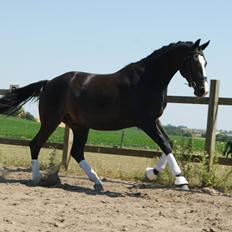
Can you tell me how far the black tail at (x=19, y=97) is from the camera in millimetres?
9320

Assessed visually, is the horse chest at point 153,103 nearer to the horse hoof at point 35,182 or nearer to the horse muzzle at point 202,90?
the horse muzzle at point 202,90

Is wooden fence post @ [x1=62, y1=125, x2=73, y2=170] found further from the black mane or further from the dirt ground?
the black mane

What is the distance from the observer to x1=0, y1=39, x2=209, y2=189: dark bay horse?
7.80m

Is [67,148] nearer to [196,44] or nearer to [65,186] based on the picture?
[65,186]

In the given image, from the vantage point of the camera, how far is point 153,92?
7918 mm

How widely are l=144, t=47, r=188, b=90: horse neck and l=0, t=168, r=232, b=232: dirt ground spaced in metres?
1.64

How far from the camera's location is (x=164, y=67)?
8.09 metres

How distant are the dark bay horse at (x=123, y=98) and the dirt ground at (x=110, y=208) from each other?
1.56 feet

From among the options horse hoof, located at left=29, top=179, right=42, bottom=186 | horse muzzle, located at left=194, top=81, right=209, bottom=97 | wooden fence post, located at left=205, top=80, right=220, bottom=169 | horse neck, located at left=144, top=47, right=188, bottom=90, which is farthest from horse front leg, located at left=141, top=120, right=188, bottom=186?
horse hoof, located at left=29, top=179, right=42, bottom=186

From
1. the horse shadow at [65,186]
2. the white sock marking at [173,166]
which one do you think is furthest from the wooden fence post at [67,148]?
the white sock marking at [173,166]

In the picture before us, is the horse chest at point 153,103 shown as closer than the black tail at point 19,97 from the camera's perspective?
Yes

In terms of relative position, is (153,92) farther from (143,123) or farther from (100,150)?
(100,150)

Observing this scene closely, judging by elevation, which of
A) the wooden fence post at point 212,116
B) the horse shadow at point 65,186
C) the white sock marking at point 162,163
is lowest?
the horse shadow at point 65,186

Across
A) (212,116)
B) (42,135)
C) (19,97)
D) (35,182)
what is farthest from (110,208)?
(19,97)
